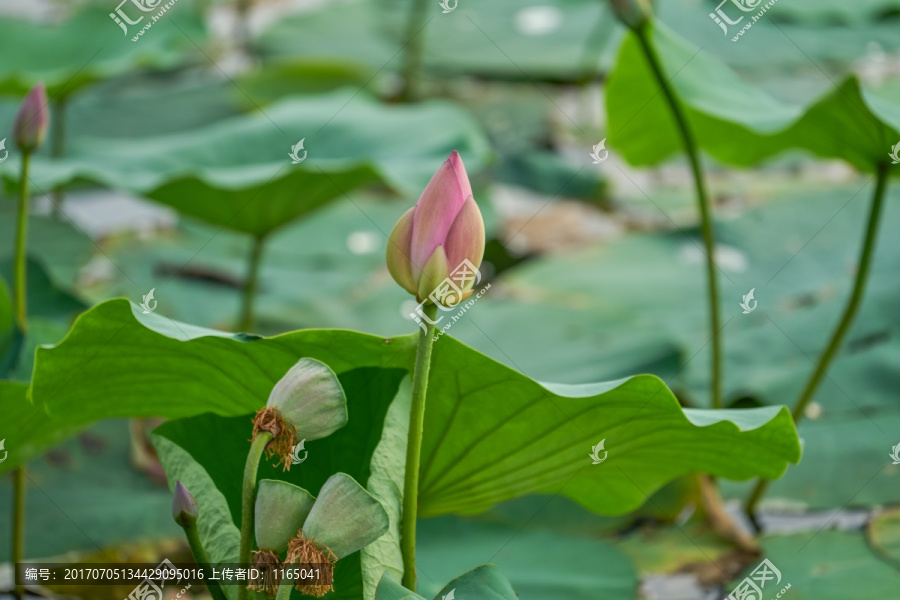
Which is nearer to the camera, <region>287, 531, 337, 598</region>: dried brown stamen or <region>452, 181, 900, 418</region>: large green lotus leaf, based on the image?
<region>287, 531, 337, 598</region>: dried brown stamen

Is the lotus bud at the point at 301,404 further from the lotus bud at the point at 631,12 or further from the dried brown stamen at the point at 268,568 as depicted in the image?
the lotus bud at the point at 631,12

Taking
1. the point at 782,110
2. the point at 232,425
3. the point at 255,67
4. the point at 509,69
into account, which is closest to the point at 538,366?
the point at 782,110

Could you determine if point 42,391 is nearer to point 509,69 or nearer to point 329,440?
point 329,440

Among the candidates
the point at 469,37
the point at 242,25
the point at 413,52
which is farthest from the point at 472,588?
the point at 242,25

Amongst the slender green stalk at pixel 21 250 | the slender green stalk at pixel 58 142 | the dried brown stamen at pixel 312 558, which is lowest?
the dried brown stamen at pixel 312 558

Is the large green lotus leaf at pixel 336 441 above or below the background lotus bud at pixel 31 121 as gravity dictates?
below

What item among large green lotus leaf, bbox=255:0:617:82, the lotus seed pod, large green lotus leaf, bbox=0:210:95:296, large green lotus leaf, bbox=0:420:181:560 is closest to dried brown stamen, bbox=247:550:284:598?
the lotus seed pod

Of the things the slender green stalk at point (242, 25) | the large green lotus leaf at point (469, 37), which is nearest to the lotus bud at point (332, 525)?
the large green lotus leaf at point (469, 37)

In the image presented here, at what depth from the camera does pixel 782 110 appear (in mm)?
1163

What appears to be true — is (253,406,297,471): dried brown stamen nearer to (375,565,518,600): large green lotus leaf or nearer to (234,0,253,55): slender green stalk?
(375,565,518,600): large green lotus leaf

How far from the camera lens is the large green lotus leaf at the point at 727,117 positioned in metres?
0.98

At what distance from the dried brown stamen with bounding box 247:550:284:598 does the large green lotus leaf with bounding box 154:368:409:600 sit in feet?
0.41

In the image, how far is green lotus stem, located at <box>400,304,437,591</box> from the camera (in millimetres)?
571

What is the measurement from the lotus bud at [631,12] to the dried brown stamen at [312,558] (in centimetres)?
72
